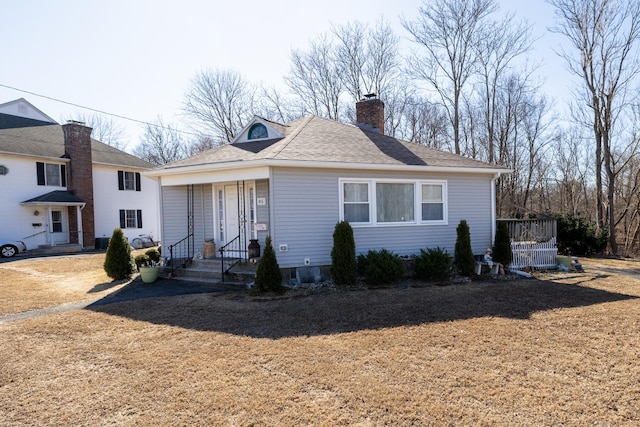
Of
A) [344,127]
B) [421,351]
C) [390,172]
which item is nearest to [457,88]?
[344,127]

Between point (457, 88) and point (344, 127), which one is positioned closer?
point (344, 127)

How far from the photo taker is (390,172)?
10.3 metres

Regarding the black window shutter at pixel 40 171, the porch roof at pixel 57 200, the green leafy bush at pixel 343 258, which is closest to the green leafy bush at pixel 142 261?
the green leafy bush at pixel 343 258

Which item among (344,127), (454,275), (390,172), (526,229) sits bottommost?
(454,275)

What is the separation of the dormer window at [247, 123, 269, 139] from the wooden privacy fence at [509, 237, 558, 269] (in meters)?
8.21

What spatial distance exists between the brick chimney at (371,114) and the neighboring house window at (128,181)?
53.4ft

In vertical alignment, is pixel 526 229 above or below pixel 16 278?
above

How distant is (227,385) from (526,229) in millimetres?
11147

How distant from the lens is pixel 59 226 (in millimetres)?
20203

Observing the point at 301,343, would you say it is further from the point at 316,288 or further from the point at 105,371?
the point at 316,288

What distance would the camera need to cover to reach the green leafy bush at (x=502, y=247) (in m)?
10.7

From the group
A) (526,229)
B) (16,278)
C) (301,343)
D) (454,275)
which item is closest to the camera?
(301,343)

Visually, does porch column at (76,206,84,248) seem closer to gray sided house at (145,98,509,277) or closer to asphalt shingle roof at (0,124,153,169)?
asphalt shingle roof at (0,124,153,169)

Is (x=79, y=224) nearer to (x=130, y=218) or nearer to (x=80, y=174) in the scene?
(x=80, y=174)
